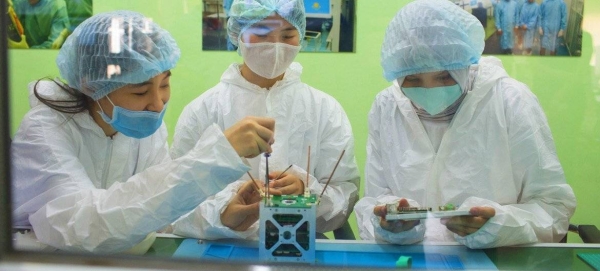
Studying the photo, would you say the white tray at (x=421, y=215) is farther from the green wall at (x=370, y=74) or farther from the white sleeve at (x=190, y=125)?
the white sleeve at (x=190, y=125)

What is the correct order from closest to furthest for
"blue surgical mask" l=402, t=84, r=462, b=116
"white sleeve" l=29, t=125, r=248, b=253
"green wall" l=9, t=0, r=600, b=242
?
1. "white sleeve" l=29, t=125, r=248, b=253
2. "green wall" l=9, t=0, r=600, b=242
3. "blue surgical mask" l=402, t=84, r=462, b=116

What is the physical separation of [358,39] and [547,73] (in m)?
0.48

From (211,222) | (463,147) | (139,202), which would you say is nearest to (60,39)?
(139,202)

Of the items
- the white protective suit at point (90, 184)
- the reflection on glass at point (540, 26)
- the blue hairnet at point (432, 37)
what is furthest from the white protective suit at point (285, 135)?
the reflection on glass at point (540, 26)

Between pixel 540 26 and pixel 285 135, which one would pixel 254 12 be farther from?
pixel 540 26

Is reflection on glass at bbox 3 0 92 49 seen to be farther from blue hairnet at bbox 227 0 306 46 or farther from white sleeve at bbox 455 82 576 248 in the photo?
white sleeve at bbox 455 82 576 248

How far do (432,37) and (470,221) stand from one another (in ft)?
1.58

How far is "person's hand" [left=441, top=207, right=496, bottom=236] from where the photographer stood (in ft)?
5.01

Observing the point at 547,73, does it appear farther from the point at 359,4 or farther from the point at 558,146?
the point at 359,4

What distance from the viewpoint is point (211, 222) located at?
1.54 m

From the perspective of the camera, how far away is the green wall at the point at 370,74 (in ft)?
4.82

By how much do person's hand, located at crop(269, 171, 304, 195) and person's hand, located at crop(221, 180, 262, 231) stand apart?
0.14 ft

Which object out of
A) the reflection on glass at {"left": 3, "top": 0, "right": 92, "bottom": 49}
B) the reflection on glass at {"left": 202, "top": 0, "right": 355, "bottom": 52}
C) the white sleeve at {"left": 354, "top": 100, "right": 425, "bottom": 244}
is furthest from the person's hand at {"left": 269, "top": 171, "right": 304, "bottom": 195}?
the reflection on glass at {"left": 3, "top": 0, "right": 92, "bottom": 49}

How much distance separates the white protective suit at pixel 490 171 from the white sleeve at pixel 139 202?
48 centimetres
